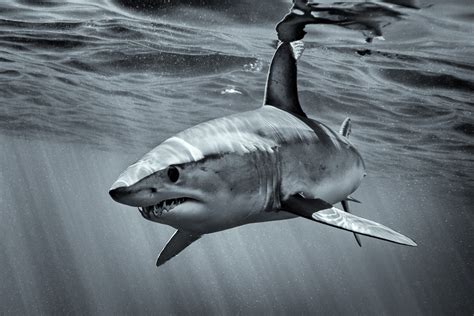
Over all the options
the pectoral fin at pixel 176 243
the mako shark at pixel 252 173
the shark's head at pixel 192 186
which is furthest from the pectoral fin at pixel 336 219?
the pectoral fin at pixel 176 243

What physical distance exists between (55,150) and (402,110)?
30512mm

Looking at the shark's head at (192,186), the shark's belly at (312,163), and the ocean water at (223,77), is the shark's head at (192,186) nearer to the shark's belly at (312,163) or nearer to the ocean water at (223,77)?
the shark's belly at (312,163)

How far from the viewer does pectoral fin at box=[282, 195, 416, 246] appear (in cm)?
365

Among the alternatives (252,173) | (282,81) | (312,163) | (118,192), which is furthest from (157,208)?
(282,81)

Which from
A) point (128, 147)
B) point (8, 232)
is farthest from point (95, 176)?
point (8, 232)

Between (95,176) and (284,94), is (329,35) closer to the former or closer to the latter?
(284,94)

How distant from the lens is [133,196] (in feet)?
9.72

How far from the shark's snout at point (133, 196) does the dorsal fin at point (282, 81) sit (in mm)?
2646

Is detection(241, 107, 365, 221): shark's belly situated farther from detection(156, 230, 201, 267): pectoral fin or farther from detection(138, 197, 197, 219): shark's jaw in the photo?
detection(138, 197, 197, 219): shark's jaw

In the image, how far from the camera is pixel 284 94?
5340 millimetres

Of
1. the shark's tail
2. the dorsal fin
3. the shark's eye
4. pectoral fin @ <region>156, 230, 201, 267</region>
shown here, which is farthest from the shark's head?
the shark's tail

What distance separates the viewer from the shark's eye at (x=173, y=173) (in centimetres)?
315

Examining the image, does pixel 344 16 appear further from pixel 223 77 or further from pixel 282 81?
pixel 223 77

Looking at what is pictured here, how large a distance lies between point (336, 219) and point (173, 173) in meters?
1.51
